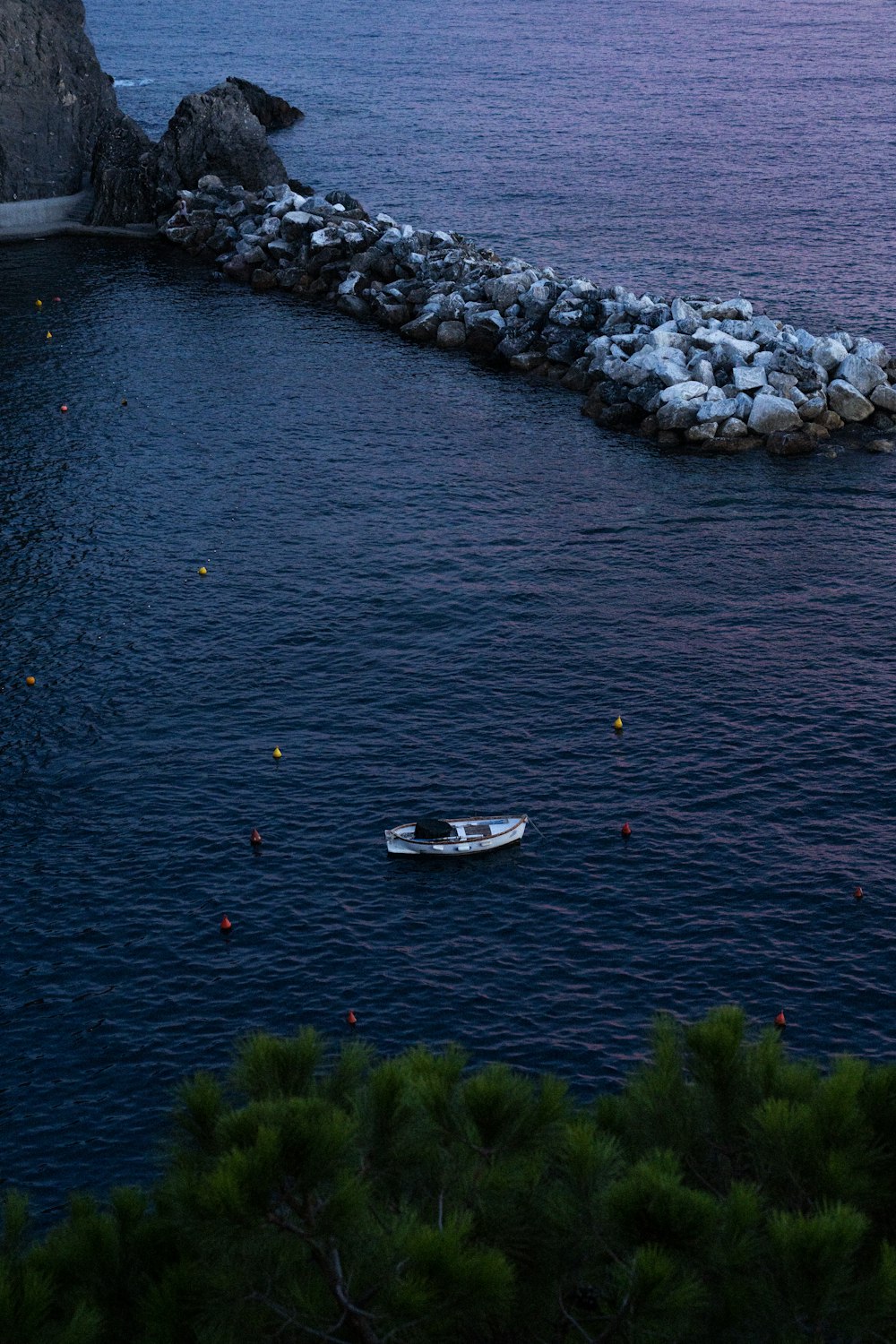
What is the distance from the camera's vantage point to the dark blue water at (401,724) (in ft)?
162

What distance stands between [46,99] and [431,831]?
379 feet

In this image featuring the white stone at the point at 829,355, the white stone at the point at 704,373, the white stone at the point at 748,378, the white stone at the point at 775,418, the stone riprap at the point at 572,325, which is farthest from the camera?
the white stone at the point at 829,355

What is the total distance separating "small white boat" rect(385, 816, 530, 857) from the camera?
181 feet

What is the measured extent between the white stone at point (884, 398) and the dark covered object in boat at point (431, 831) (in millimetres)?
54778

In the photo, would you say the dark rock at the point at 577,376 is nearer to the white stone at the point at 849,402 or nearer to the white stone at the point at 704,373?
the white stone at the point at 704,373

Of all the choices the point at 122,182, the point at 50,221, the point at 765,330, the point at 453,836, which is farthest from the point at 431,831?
the point at 50,221

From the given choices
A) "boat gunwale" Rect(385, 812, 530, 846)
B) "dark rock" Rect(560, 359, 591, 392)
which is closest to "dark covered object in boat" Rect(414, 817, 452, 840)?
"boat gunwale" Rect(385, 812, 530, 846)

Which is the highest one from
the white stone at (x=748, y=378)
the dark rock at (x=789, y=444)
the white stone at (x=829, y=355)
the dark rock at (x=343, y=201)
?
the dark rock at (x=343, y=201)

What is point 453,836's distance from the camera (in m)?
55.4

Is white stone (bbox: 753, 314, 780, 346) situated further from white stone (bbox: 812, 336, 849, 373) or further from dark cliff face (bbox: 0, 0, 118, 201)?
dark cliff face (bbox: 0, 0, 118, 201)

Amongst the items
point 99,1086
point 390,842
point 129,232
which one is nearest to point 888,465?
point 390,842

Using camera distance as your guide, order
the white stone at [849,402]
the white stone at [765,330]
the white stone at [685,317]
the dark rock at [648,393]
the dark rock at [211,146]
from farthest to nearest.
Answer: the dark rock at [211,146], the white stone at [685,317], the white stone at [765,330], the dark rock at [648,393], the white stone at [849,402]

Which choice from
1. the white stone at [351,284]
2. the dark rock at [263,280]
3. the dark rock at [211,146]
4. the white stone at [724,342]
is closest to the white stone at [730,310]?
the white stone at [724,342]

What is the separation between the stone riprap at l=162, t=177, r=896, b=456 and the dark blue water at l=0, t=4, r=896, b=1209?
148 inches
